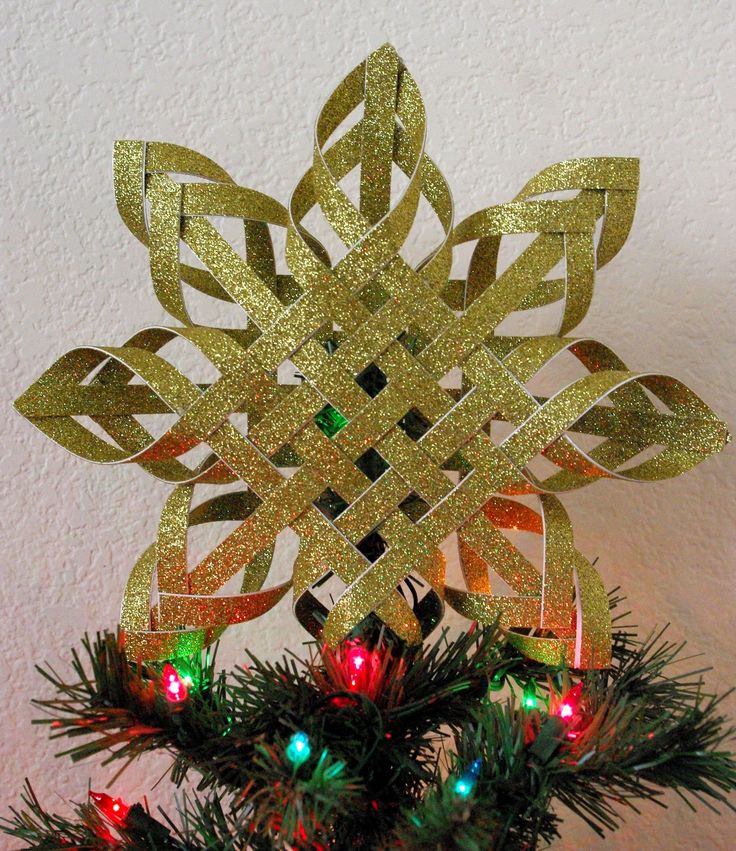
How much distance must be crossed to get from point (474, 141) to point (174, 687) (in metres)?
0.45

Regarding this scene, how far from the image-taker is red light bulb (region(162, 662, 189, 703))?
43cm

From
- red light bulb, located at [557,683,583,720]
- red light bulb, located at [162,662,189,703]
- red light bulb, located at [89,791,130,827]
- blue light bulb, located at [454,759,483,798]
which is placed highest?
red light bulb, located at [557,683,583,720]

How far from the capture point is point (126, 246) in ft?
2.12

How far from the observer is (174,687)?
1.41ft

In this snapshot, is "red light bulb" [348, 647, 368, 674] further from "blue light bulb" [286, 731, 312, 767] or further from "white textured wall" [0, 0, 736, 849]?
"white textured wall" [0, 0, 736, 849]

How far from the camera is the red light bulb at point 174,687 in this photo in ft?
1.40

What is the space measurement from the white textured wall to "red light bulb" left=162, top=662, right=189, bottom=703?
281 millimetres

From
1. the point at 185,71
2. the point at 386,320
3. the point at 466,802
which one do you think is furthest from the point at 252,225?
the point at 466,802

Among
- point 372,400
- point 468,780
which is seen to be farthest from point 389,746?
point 372,400

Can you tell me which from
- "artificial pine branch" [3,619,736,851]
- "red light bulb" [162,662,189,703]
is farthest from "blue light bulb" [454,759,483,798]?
"red light bulb" [162,662,189,703]

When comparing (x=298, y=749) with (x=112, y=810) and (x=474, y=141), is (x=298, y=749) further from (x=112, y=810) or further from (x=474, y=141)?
(x=474, y=141)

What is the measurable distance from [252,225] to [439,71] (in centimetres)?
24

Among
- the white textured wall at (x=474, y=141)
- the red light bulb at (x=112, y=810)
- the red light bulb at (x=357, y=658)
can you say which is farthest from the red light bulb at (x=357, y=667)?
the white textured wall at (x=474, y=141)

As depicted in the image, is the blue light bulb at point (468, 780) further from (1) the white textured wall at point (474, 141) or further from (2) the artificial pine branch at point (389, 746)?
(1) the white textured wall at point (474, 141)
